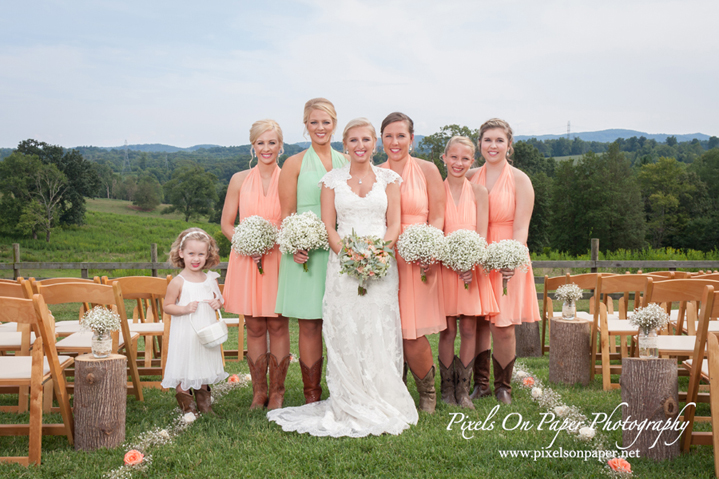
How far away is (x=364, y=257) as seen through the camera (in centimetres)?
454

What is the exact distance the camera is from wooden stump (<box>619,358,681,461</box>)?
3848mm

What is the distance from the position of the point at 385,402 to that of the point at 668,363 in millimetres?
2251

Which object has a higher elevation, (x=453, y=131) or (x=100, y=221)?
(x=453, y=131)

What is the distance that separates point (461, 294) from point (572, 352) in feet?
6.11

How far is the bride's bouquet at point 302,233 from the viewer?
470cm

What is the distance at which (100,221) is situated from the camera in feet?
123

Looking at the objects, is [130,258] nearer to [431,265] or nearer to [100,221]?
[100,221]

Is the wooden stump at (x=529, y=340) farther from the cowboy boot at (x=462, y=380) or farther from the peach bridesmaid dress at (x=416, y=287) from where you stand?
the peach bridesmaid dress at (x=416, y=287)

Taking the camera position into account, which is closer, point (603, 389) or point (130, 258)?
point (603, 389)

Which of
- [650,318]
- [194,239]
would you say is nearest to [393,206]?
[194,239]

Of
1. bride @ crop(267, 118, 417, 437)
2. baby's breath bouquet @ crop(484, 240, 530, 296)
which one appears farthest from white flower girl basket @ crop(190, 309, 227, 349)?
baby's breath bouquet @ crop(484, 240, 530, 296)

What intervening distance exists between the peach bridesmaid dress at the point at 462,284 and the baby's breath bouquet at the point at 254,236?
1701 mm

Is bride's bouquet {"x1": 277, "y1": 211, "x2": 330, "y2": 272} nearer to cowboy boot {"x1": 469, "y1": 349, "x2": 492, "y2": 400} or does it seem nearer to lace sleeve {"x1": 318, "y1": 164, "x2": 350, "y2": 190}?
lace sleeve {"x1": 318, "y1": 164, "x2": 350, "y2": 190}

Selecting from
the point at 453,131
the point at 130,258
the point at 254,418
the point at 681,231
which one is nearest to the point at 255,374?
the point at 254,418
